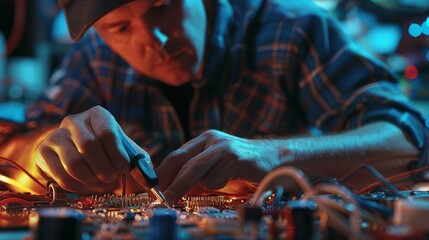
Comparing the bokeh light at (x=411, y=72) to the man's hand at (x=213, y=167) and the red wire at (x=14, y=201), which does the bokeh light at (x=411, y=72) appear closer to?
the man's hand at (x=213, y=167)

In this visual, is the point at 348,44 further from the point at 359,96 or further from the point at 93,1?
the point at 93,1

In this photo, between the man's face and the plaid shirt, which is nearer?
the man's face

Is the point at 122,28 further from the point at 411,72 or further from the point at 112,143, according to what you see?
the point at 411,72

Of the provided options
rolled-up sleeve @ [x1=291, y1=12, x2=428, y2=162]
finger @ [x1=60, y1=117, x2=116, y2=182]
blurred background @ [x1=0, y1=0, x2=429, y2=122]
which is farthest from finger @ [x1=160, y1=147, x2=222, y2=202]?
blurred background @ [x1=0, y1=0, x2=429, y2=122]

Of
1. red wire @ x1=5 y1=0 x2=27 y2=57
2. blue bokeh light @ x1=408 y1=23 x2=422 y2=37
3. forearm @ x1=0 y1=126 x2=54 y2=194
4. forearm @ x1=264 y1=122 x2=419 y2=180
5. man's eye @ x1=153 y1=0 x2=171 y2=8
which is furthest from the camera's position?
blue bokeh light @ x1=408 y1=23 x2=422 y2=37

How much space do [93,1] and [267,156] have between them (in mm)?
545

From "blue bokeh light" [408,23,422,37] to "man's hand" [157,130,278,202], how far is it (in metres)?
3.23

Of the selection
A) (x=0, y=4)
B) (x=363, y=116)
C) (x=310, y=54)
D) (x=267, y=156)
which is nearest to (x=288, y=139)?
(x=267, y=156)

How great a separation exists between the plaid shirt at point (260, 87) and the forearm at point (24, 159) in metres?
0.40

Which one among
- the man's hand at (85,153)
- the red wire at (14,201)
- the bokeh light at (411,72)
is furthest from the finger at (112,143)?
the bokeh light at (411,72)

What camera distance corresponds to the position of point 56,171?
104cm

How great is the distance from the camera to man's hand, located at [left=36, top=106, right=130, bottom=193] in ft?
3.18

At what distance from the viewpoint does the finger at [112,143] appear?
950 millimetres

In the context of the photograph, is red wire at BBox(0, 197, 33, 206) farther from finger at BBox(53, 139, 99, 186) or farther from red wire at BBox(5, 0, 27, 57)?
red wire at BBox(5, 0, 27, 57)
